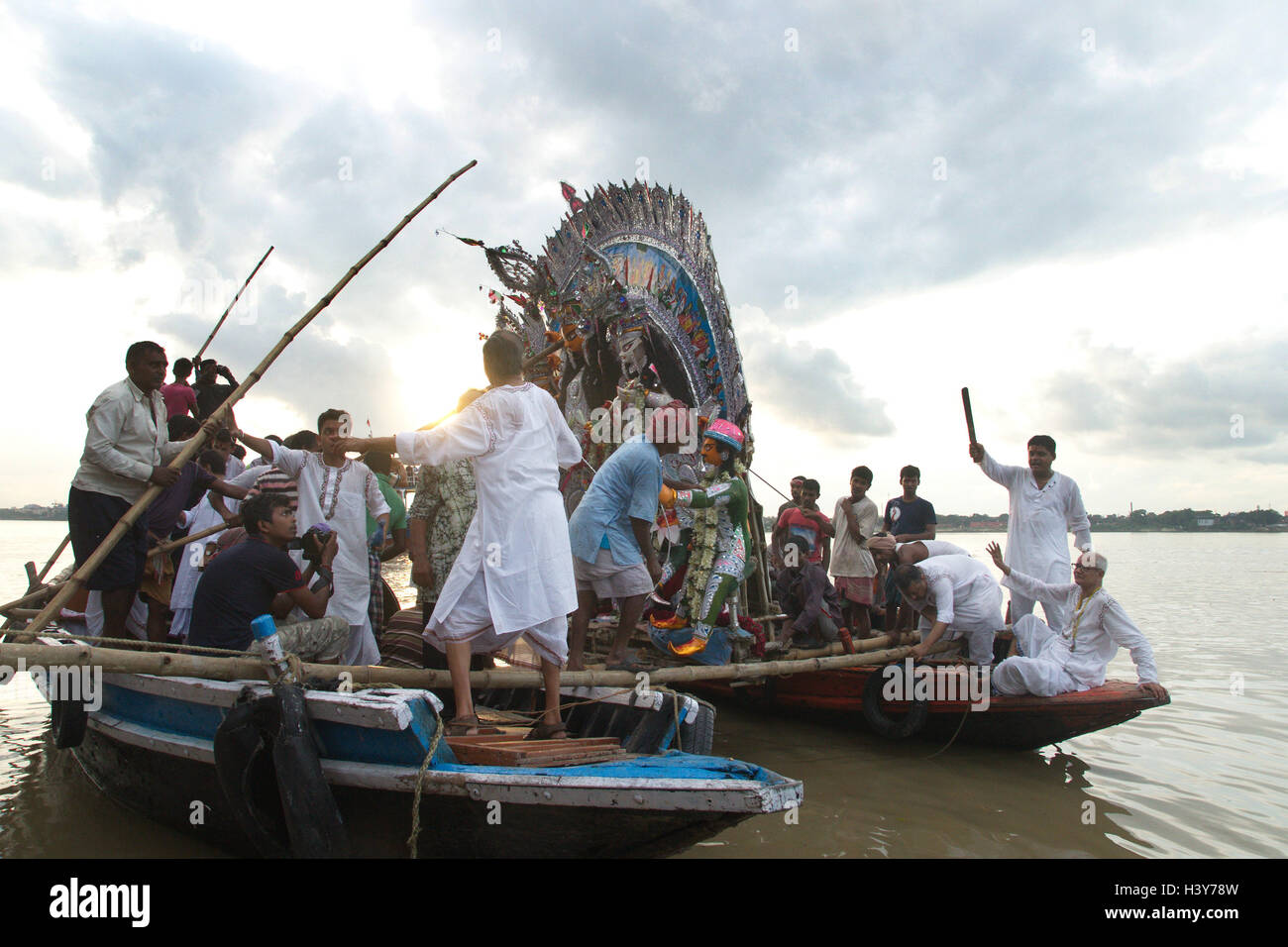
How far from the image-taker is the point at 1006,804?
13.4 ft

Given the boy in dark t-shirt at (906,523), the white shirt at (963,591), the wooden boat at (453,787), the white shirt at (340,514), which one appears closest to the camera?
the wooden boat at (453,787)

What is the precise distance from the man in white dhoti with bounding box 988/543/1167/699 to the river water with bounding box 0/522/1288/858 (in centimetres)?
57

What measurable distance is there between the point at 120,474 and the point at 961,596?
4.79 metres

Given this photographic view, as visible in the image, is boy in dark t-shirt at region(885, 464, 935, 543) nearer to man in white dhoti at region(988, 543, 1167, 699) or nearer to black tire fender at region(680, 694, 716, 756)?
man in white dhoti at region(988, 543, 1167, 699)

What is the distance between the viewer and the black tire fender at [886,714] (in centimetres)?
476

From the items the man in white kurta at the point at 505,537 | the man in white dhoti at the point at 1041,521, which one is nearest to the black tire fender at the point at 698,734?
the man in white kurta at the point at 505,537

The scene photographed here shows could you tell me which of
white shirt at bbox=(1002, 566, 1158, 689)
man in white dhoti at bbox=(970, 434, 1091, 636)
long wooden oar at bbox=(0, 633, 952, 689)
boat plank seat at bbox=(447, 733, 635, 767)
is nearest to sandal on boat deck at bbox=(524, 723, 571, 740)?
boat plank seat at bbox=(447, 733, 635, 767)

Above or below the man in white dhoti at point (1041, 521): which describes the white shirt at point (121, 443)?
above

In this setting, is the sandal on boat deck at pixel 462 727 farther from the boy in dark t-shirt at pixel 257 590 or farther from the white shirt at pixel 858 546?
the white shirt at pixel 858 546

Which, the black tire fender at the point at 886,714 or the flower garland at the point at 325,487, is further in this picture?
the black tire fender at the point at 886,714

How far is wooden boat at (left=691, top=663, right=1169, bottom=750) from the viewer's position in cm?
435

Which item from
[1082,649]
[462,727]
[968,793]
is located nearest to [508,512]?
[462,727]

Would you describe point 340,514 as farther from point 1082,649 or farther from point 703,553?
point 1082,649
